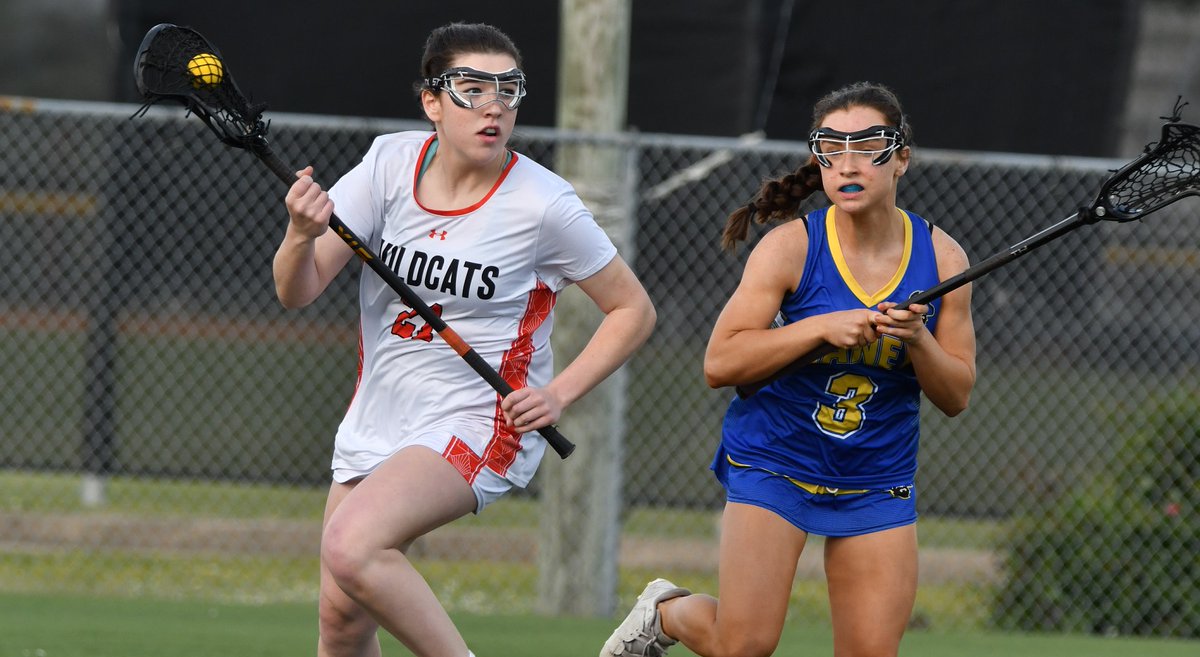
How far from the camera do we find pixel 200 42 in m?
4.17

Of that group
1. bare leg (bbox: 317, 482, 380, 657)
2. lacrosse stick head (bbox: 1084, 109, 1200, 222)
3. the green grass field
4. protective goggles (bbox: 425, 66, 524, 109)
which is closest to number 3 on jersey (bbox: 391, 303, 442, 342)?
bare leg (bbox: 317, 482, 380, 657)

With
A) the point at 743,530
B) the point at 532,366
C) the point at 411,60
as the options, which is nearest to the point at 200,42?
the point at 532,366

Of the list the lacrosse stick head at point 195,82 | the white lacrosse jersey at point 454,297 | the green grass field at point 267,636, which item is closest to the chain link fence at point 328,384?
the green grass field at point 267,636

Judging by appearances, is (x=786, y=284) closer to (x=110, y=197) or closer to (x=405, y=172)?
(x=405, y=172)

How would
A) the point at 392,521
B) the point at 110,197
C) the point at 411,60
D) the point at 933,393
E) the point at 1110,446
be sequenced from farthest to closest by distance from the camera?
the point at 411,60
the point at 110,197
the point at 1110,446
the point at 933,393
the point at 392,521

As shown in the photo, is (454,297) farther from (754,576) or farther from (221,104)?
(754,576)

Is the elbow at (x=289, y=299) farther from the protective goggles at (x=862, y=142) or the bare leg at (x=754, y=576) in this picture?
the protective goggles at (x=862, y=142)

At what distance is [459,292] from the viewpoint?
13.9 feet

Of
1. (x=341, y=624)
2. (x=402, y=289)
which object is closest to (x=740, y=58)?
(x=402, y=289)

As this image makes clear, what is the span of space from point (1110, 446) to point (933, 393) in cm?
365

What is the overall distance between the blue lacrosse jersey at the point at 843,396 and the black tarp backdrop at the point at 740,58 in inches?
173

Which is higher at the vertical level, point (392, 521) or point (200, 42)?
point (200, 42)

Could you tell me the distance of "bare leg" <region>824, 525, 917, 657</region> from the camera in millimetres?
4199

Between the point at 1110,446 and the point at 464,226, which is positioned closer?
the point at 464,226
